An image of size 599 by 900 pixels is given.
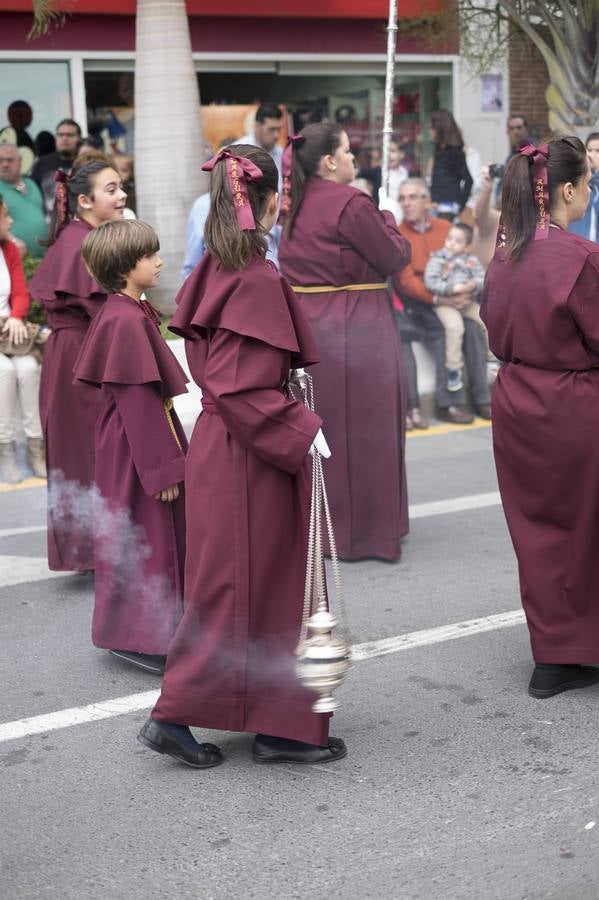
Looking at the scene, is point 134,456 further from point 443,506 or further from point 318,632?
point 443,506

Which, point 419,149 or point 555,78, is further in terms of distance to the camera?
point 419,149

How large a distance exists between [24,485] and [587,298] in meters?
5.02

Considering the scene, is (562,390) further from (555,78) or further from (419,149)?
(419,149)

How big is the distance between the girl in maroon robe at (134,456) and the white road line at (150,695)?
288 millimetres

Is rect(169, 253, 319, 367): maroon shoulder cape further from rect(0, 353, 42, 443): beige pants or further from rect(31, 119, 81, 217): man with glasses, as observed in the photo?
rect(31, 119, 81, 217): man with glasses

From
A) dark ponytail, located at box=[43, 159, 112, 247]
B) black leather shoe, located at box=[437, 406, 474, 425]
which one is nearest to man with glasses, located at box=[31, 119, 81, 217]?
black leather shoe, located at box=[437, 406, 474, 425]

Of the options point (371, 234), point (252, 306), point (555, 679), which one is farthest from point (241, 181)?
point (371, 234)

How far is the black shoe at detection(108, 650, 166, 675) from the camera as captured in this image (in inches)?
203

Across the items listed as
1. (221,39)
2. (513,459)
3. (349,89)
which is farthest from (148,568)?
(349,89)

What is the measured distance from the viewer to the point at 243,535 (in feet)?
13.4

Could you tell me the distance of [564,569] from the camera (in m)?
4.71

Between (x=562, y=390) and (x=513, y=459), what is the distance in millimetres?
328

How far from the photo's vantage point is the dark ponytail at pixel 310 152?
6.30 metres

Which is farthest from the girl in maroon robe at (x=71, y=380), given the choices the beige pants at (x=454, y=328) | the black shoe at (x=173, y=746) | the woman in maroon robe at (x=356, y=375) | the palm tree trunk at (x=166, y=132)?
the palm tree trunk at (x=166, y=132)
